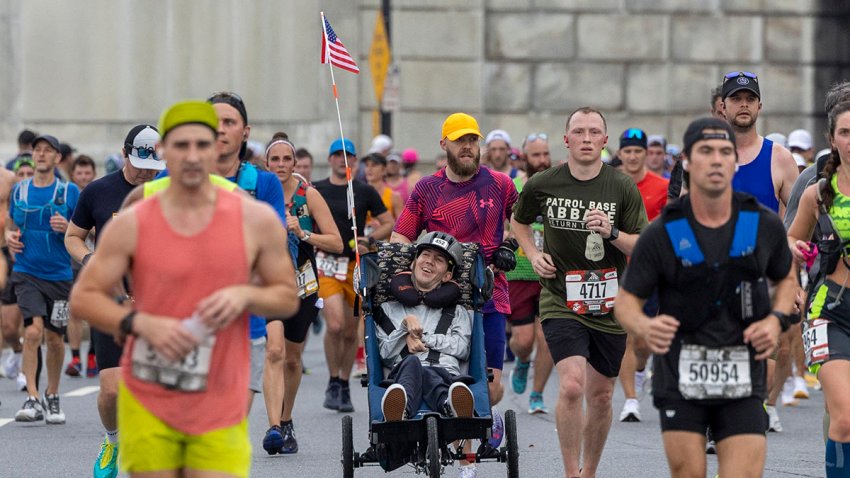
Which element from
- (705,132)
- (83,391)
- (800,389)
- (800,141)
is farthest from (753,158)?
(800,141)

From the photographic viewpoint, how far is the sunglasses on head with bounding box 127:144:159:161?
9.57 metres

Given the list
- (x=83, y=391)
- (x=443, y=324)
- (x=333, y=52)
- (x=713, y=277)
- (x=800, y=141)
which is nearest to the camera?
(x=713, y=277)

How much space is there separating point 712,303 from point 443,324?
10.1ft

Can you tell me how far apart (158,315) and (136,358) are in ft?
0.57

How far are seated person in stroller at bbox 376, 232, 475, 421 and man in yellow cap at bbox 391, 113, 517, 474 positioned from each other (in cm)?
60

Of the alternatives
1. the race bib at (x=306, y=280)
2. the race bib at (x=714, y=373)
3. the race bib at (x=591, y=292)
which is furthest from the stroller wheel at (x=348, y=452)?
the race bib at (x=714, y=373)

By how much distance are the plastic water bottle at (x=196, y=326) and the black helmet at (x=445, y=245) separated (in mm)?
3819

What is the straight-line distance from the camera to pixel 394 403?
359 inches

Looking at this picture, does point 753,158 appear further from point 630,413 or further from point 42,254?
point 42,254

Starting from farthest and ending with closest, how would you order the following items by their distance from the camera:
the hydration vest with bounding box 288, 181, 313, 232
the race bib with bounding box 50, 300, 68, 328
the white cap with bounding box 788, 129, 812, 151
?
the white cap with bounding box 788, 129, 812, 151 → the race bib with bounding box 50, 300, 68, 328 → the hydration vest with bounding box 288, 181, 313, 232

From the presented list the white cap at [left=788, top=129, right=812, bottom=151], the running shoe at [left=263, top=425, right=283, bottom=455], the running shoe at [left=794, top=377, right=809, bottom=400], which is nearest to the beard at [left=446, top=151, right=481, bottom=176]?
the running shoe at [left=263, top=425, right=283, bottom=455]

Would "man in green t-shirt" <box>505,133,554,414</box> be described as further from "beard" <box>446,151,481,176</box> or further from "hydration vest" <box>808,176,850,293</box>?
"hydration vest" <box>808,176,850,293</box>

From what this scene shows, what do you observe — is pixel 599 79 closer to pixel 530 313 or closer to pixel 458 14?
pixel 458 14

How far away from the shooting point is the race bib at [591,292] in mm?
9609
